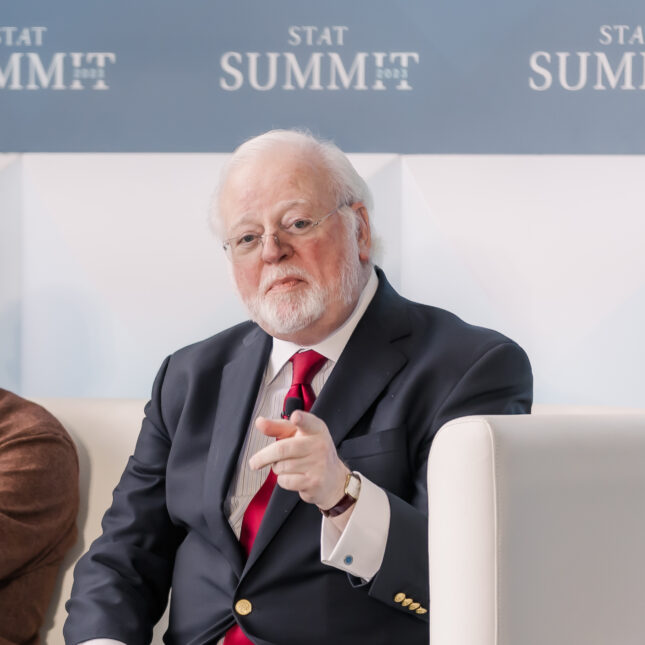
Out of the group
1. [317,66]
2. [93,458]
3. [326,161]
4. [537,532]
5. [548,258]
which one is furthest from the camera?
[317,66]


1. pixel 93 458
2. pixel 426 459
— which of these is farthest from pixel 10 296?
pixel 426 459

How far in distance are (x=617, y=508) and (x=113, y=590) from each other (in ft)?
3.27

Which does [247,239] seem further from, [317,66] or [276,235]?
[317,66]

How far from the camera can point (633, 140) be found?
Result: 9.59 ft

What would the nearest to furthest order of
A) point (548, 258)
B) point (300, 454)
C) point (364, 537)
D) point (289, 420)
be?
point (300, 454)
point (364, 537)
point (289, 420)
point (548, 258)

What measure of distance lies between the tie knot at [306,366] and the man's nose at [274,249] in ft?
0.64

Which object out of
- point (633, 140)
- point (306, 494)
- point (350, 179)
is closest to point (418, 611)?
point (306, 494)

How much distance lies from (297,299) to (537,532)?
0.76 metres

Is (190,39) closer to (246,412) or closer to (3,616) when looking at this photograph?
(246,412)

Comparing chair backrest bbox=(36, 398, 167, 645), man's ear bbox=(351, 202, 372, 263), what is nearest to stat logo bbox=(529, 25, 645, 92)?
man's ear bbox=(351, 202, 372, 263)

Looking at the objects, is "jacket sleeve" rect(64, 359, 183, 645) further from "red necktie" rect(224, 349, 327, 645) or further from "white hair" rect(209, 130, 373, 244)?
"white hair" rect(209, 130, 373, 244)

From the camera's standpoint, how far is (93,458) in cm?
245

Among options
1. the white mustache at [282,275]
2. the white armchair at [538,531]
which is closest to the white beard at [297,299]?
the white mustache at [282,275]

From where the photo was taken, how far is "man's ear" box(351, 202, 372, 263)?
2.09 metres
